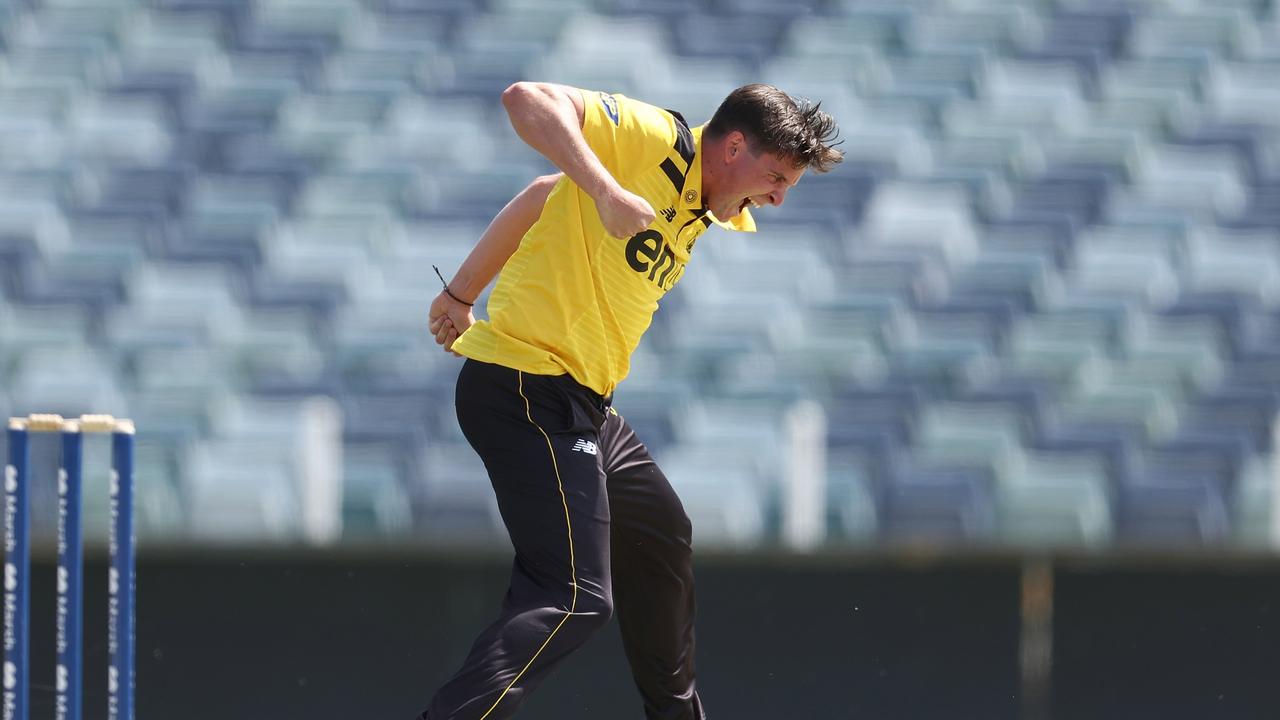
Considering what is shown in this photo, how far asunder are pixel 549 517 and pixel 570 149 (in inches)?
27.7

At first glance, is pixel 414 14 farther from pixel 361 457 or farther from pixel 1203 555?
pixel 1203 555

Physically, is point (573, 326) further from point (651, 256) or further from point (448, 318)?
point (448, 318)

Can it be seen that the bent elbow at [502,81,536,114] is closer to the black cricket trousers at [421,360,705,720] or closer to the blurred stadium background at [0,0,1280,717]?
the black cricket trousers at [421,360,705,720]

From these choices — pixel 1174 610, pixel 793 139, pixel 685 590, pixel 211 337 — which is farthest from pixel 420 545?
pixel 211 337

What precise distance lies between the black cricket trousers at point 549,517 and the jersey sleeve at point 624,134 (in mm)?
437

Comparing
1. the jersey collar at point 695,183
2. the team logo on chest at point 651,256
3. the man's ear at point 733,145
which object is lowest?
the team logo on chest at point 651,256

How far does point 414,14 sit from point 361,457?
11.7 ft

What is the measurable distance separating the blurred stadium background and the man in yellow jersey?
2.58 meters

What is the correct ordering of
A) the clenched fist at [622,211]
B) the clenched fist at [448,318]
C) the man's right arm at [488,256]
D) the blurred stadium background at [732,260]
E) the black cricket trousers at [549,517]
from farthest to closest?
the blurred stadium background at [732,260], the clenched fist at [448,318], the man's right arm at [488,256], the black cricket trousers at [549,517], the clenched fist at [622,211]

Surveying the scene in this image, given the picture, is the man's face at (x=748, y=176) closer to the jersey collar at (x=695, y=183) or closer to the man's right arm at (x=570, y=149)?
the jersey collar at (x=695, y=183)

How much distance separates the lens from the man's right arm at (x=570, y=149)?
8.89 feet

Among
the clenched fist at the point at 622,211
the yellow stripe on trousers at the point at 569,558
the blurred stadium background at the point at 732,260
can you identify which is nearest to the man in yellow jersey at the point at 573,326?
the yellow stripe on trousers at the point at 569,558

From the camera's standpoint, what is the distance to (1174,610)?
13.0ft

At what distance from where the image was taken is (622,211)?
8.87 feet
